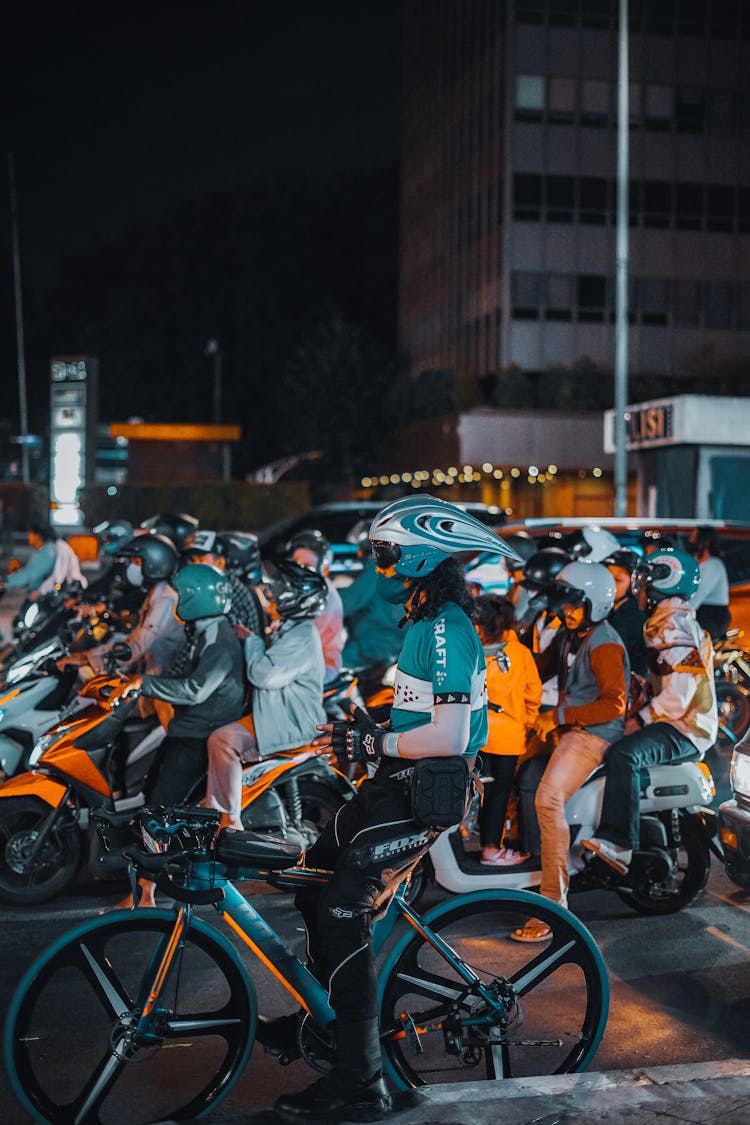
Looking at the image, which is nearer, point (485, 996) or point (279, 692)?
point (485, 996)

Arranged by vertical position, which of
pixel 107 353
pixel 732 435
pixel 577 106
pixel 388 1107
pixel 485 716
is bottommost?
pixel 388 1107

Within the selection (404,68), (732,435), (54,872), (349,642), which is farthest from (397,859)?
(404,68)

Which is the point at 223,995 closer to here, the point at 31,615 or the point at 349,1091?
the point at 349,1091

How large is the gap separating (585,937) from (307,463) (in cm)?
5413

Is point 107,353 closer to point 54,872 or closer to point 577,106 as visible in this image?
point 577,106

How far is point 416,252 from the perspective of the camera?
5931cm

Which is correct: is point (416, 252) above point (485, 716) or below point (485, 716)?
above

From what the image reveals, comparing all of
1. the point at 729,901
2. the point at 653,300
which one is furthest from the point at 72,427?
the point at 729,901

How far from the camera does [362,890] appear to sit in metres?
3.71

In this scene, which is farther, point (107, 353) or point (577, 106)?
point (107, 353)

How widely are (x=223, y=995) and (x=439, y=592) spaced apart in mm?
1386

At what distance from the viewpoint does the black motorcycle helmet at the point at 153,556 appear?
7.74 metres

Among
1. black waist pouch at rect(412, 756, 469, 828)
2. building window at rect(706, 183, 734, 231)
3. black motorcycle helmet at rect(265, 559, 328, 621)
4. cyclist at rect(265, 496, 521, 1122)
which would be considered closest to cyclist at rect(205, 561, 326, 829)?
black motorcycle helmet at rect(265, 559, 328, 621)

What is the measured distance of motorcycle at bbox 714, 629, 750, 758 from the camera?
1091cm
